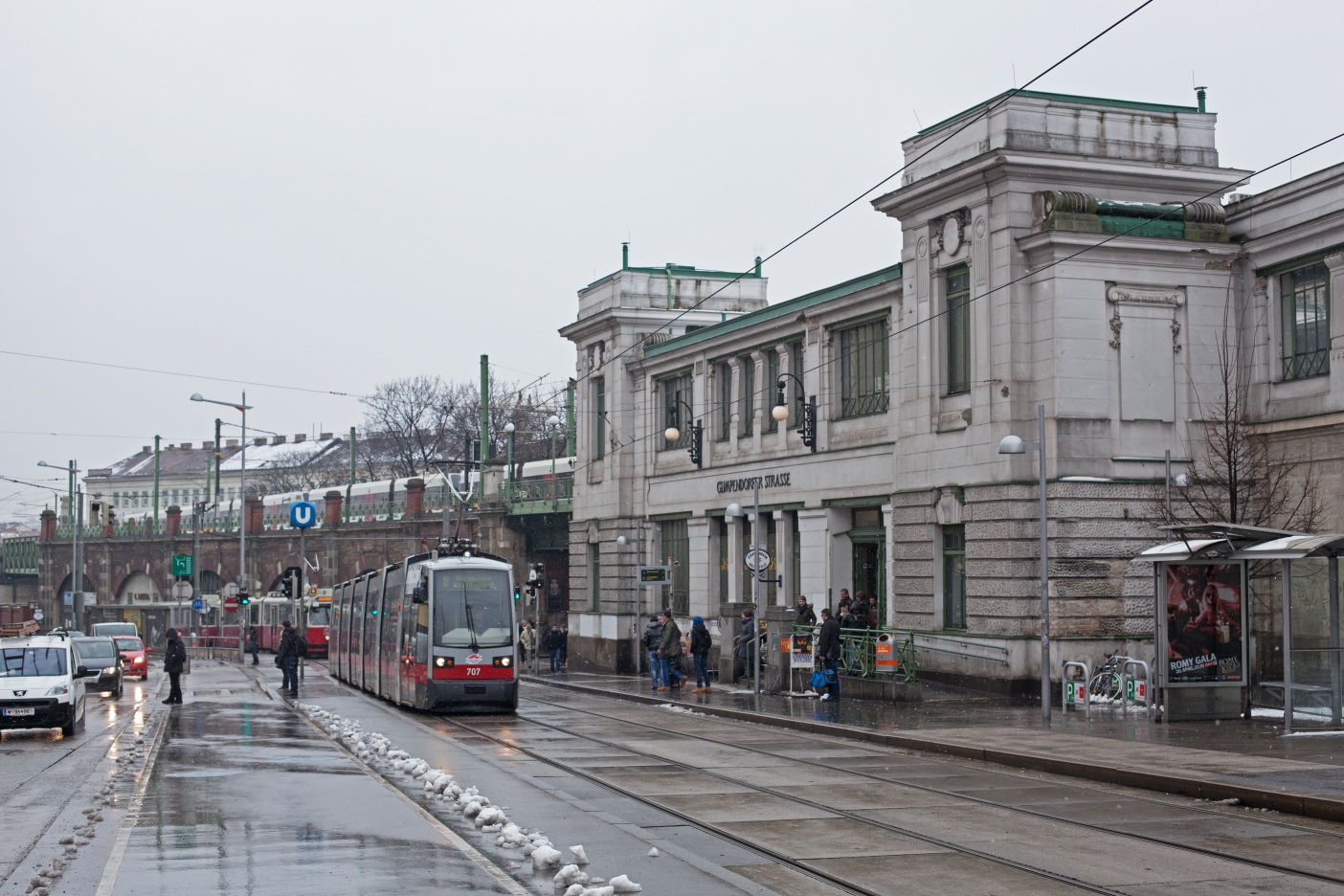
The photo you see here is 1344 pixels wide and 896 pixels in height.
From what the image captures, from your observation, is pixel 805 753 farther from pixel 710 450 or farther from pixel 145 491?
pixel 145 491

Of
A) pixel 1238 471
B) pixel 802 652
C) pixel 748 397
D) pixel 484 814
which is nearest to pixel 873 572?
pixel 802 652

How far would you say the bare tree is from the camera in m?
26.7

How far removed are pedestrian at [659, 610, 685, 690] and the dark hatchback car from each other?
1432cm

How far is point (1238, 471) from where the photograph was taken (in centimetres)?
2780

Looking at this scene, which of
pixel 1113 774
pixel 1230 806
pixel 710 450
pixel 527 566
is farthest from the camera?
pixel 527 566

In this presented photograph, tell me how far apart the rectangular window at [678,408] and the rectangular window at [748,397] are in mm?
2778

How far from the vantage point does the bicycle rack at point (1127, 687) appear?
22.9m

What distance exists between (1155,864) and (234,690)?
101ft

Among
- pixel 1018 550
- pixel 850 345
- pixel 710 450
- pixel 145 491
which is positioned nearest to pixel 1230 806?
pixel 1018 550

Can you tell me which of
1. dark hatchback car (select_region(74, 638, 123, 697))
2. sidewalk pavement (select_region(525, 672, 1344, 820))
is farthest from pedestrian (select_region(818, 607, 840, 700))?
dark hatchback car (select_region(74, 638, 123, 697))

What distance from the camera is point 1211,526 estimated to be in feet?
68.5

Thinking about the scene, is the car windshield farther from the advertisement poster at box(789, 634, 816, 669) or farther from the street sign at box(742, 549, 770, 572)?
the advertisement poster at box(789, 634, 816, 669)

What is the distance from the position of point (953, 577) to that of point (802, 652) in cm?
331

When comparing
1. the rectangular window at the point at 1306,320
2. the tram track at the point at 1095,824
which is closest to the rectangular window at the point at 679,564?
the rectangular window at the point at 1306,320
